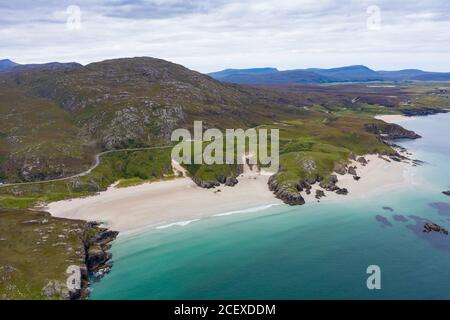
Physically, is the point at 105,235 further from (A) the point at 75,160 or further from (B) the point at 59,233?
(A) the point at 75,160

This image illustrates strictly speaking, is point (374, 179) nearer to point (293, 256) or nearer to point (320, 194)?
point (320, 194)

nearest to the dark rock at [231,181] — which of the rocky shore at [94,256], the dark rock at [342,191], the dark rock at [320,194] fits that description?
the dark rock at [320,194]

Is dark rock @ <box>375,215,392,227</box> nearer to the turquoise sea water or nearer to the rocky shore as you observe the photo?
the turquoise sea water

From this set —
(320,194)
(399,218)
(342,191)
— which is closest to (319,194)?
(320,194)

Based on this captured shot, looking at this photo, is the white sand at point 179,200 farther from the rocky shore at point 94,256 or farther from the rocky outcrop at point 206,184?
the rocky shore at point 94,256

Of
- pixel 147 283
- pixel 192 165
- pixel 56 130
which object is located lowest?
pixel 147 283

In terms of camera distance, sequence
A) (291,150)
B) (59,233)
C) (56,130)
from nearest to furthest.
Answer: (59,233) < (291,150) < (56,130)

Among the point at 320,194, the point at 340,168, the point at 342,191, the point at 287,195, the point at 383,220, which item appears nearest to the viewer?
the point at 383,220
